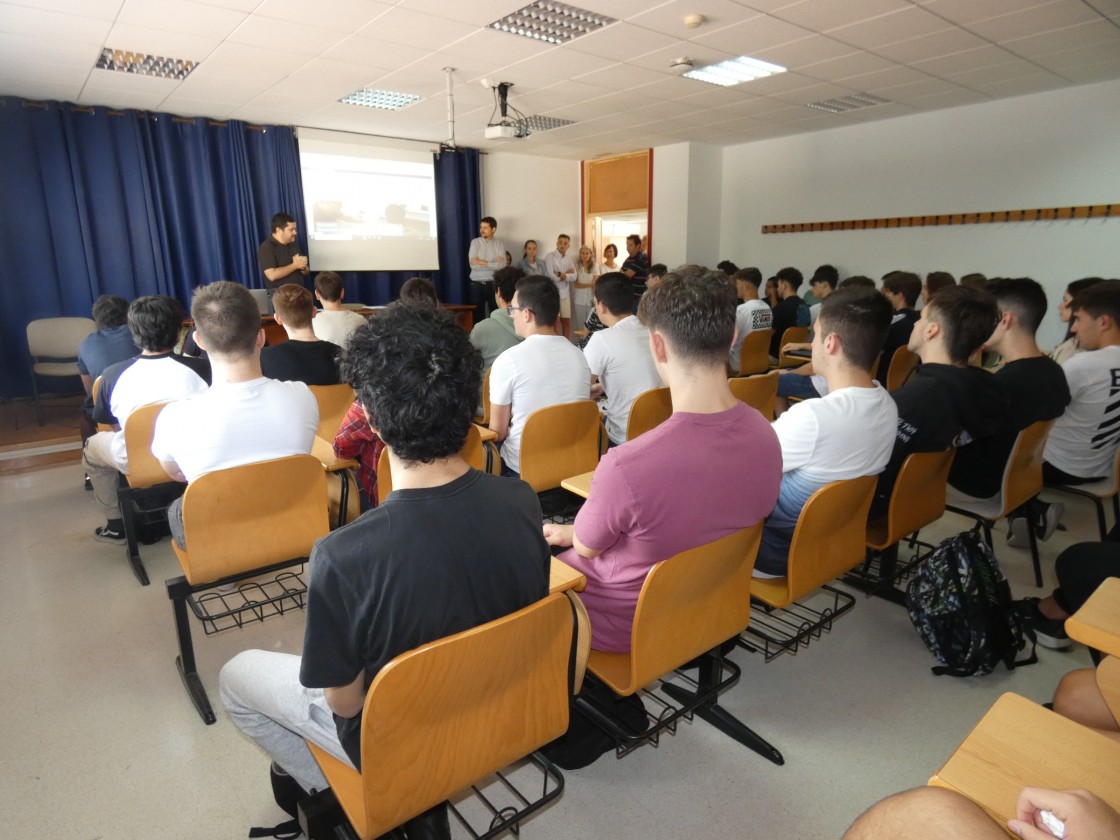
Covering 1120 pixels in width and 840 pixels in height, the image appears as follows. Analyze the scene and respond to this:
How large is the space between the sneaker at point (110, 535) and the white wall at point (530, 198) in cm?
703

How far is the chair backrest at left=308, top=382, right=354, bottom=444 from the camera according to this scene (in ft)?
9.98

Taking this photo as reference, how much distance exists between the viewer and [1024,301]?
270 centimetres

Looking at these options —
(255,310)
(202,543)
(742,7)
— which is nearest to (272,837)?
(202,543)

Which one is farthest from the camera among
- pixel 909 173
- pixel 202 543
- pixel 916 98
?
pixel 909 173

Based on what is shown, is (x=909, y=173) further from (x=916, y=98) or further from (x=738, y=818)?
(x=738, y=818)

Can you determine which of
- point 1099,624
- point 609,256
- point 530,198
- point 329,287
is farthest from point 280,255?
point 1099,624

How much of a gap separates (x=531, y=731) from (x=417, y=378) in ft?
2.30

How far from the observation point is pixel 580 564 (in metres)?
1.60

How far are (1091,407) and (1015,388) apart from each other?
1.72 ft

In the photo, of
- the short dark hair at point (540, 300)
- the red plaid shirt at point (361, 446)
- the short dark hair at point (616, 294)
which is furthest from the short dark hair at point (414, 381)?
the short dark hair at point (616, 294)

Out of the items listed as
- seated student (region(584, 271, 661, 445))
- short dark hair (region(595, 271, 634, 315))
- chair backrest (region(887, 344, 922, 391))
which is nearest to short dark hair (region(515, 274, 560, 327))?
seated student (region(584, 271, 661, 445))

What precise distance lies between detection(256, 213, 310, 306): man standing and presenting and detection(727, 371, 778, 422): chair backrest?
191 inches

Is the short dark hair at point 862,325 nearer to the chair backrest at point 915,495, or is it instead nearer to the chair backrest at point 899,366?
the chair backrest at point 915,495

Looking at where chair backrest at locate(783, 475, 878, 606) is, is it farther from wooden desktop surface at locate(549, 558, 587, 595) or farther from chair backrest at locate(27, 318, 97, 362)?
chair backrest at locate(27, 318, 97, 362)
